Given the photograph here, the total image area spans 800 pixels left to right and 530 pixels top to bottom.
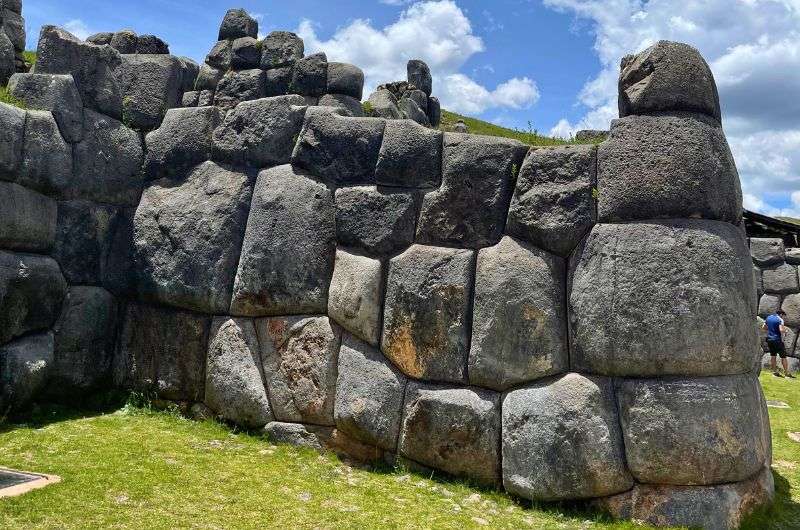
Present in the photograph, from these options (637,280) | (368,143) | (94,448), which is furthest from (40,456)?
(637,280)

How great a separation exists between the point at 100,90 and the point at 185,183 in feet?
4.80

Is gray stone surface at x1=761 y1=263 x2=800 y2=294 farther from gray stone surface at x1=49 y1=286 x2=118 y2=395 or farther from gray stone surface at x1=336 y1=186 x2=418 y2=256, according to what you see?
gray stone surface at x1=49 y1=286 x2=118 y2=395

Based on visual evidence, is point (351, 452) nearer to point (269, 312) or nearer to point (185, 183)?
point (269, 312)

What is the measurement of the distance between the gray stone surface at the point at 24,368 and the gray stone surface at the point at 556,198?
4.81m

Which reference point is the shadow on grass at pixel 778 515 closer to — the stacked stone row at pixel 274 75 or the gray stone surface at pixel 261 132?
the gray stone surface at pixel 261 132

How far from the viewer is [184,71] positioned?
917 centimetres

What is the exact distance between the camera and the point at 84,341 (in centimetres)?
767

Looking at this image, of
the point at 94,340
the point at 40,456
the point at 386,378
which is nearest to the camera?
the point at 40,456

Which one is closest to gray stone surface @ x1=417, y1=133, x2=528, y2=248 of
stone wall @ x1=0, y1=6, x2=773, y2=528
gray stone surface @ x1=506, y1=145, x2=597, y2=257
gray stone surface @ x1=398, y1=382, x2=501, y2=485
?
stone wall @ x1=0, y1=6, x2=773, y2=528

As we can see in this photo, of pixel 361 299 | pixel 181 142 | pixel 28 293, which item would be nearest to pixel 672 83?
pixel 361 299

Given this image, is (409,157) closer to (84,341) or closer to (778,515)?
(84,341)

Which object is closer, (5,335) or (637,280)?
(637,280)

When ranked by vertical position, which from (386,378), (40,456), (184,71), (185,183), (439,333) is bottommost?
(40,456)

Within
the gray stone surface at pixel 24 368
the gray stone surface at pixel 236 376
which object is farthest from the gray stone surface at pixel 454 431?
the gray stone surface at pixel 24 368
